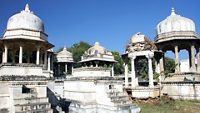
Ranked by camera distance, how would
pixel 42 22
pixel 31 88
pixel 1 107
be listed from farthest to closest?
pixel 42 22
pixel 31 88
pixel 1 107

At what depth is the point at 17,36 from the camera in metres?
25.8

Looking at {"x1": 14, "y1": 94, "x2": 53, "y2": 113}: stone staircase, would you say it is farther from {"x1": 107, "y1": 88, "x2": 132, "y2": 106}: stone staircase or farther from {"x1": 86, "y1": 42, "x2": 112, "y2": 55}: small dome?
{"x1": 86, "y1": 42, "x2": 112, "y2": 55}: small dome

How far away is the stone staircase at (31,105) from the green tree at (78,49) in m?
45.4

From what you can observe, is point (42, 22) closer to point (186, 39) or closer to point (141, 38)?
point (141, 38)

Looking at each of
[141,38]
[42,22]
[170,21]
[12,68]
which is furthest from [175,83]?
[42,22]

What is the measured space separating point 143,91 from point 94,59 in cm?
1350

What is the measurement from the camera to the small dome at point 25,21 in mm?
26758

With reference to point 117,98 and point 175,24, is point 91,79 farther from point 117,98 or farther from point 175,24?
point 175,24

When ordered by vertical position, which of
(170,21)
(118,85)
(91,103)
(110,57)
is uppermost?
(170,21)

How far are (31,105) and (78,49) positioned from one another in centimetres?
4952

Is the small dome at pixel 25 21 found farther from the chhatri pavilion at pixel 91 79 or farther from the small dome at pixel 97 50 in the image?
the small dome at pixel 97 50

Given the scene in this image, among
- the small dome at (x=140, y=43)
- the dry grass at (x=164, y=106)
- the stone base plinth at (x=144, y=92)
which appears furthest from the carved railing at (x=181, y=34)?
the dry grass at (x=164, y=106)

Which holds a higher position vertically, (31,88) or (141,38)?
(141,38)

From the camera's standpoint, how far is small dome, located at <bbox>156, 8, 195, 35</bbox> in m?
26.0
